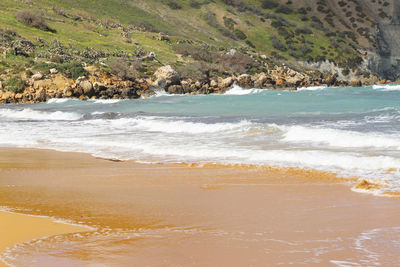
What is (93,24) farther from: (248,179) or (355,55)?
(248,179)

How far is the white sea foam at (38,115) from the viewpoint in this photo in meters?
27.9

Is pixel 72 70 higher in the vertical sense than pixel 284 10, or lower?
lower

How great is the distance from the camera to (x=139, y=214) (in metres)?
6.72

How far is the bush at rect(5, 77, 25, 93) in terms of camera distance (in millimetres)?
41156

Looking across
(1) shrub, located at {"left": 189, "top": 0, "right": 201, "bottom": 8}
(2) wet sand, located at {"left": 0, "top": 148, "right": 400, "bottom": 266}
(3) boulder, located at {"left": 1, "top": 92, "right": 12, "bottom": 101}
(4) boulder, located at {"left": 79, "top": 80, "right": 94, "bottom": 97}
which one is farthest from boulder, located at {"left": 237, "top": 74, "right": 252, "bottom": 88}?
(1) shrub, located at {"left": 189, "top": 0, "right": 201, "bottom": 8}

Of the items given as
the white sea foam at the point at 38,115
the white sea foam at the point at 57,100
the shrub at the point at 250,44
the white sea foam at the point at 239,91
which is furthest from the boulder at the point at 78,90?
the shrub at the point at 250,44

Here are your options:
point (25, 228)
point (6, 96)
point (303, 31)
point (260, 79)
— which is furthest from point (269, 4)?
point (25, 228)

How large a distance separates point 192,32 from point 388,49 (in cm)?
5090

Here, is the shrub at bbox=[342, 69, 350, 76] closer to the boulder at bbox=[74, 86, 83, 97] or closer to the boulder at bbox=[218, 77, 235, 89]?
the boulder at bbox=[218, 77, 235, 89]

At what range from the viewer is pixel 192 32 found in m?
95.6

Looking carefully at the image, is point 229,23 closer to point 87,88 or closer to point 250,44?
point 250,44

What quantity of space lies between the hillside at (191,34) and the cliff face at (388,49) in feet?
4.80

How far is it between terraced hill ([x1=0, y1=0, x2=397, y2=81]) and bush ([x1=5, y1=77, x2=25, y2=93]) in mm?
2993

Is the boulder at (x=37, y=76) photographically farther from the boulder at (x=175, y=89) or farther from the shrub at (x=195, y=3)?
the shrub at (x=195, y=3)
